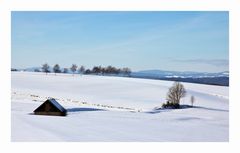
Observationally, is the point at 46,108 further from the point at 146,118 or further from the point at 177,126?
the point at 177,126

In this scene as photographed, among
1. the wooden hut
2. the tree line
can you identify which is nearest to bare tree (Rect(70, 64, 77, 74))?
the tree line

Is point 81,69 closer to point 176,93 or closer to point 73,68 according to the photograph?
point 73,68

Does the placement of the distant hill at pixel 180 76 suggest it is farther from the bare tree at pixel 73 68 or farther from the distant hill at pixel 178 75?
the bare tree at pixel 73 68

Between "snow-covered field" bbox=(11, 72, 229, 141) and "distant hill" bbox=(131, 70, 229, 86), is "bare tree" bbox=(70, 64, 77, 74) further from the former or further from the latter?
"distant hill" bbox=(131, 70, 229, 86)

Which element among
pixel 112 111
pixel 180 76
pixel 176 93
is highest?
pixel 180 76

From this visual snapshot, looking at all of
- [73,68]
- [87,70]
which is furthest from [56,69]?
[87,70]

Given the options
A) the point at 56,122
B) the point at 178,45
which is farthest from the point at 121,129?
the point at 178,45

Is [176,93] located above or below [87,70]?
below

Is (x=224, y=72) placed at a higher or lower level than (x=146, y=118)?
higher

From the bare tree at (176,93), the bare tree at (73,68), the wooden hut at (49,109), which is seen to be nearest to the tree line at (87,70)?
the bare tree at (73,68)
